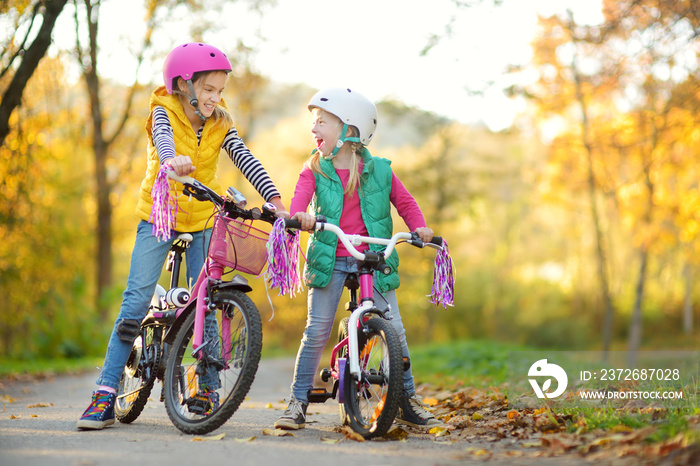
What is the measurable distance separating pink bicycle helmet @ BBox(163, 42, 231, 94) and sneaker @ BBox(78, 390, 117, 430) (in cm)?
192

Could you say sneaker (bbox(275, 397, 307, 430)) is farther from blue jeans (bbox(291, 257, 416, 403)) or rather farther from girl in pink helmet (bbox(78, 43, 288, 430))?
girl in pink helmet (bbox(78, 43, 288, 430))

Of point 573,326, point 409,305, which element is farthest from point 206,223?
point 573,326

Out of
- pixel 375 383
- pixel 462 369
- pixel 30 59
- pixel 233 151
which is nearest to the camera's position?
pixel 375 383

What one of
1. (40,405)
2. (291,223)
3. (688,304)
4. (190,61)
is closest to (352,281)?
(291,223)

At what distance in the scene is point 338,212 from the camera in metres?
4.13

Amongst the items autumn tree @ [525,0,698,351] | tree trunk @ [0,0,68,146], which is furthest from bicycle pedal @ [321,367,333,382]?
autumn tree @ [525,0,698,351]

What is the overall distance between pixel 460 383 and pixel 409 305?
1655 cm

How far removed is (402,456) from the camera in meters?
3.04

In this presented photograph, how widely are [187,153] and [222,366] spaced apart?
1303mm

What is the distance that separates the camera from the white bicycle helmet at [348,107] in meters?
4.14

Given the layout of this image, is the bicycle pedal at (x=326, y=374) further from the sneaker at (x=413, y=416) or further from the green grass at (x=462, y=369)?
the green grass at (x=462, y=369)

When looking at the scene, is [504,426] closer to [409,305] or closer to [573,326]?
[409,305]

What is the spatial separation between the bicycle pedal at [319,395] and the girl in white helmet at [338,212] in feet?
0.27

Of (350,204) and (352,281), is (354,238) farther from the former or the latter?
(350,204)
